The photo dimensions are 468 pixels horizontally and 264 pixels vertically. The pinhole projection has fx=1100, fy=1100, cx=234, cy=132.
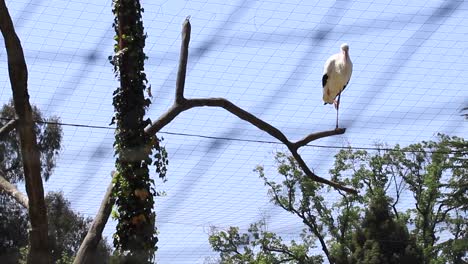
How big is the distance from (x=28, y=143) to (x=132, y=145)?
78 centimetres

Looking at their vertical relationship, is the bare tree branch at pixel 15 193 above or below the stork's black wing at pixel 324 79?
below

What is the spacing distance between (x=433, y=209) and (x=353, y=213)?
1778 millimetres

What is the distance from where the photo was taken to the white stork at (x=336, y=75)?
9047 mm

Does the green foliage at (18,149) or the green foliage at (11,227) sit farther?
the green foliage at (11,227)

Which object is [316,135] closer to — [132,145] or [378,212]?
[132,145]

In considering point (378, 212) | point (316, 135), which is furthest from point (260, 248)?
point (316, 135)

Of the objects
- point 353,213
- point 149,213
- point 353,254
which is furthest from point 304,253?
point 149,213

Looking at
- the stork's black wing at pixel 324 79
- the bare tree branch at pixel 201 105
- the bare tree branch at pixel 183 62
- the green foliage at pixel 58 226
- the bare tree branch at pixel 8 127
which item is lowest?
the bare tree branch at pixel 8 127

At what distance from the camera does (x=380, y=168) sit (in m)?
22.5

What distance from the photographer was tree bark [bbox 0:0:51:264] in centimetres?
527

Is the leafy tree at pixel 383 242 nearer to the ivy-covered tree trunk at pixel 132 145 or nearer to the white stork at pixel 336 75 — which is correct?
the white stork at pixel 336 75

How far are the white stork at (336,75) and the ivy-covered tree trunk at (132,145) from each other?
10.0 ft

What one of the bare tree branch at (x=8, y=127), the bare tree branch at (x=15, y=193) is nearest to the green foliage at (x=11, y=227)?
the bare tree branch at (x=15, y=193)

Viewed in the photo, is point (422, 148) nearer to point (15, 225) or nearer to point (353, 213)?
point (353, 213)
